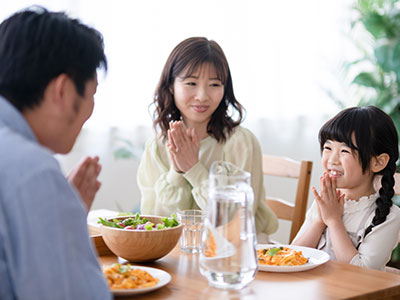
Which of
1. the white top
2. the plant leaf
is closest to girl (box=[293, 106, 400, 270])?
the white top

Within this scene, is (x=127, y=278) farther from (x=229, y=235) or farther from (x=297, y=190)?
(x=297, y=190)

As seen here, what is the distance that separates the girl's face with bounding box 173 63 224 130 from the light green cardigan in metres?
0.16

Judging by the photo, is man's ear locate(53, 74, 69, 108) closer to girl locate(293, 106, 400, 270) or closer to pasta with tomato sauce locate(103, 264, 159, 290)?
pasta with tomato sauce locate(103, 264, 159, 290)

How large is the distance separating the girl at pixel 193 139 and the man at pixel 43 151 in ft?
3.26

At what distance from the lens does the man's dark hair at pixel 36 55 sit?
2.72 ft

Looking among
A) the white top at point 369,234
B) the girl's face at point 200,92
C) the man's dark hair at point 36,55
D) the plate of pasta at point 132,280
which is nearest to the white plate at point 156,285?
the plate of pasta at point 132,280

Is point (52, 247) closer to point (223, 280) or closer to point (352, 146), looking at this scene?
point (223, 280)

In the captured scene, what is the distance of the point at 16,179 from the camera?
690 millimetres

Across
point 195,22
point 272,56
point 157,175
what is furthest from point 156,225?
point 272,56

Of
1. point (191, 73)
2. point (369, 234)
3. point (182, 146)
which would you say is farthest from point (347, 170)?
point (191, 73)

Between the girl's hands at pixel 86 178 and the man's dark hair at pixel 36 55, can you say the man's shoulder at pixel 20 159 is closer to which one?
the man's dark hair at pixel 36 55

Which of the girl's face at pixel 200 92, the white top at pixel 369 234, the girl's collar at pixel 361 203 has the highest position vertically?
the girl's face at pixel 200 92

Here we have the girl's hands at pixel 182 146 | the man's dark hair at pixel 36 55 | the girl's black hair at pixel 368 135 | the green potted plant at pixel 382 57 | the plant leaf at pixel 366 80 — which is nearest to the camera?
the man's dark hair at pixel 36 55

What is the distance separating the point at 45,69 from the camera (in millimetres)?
826
